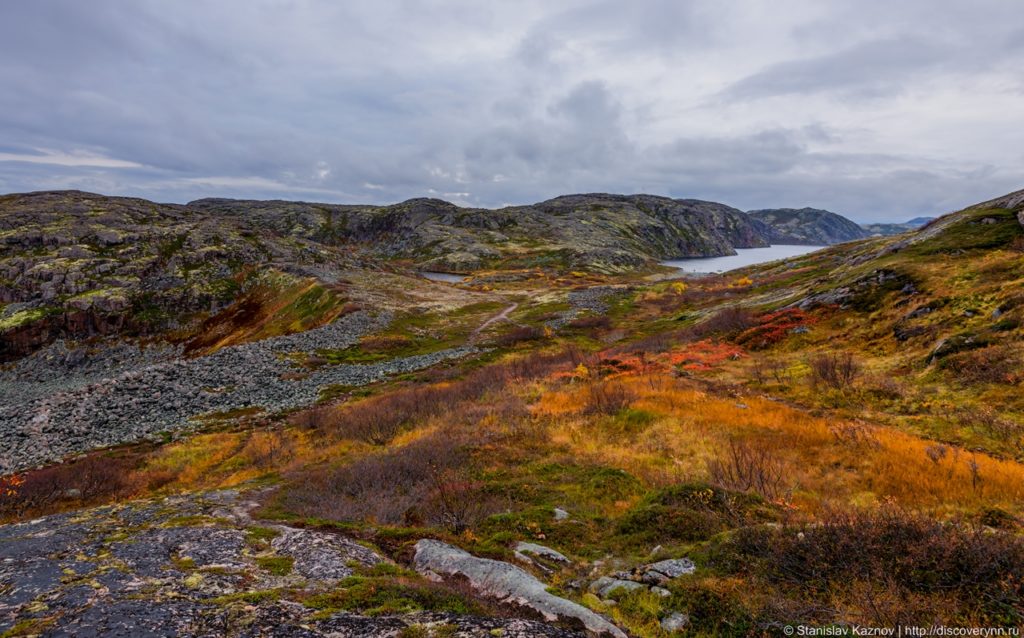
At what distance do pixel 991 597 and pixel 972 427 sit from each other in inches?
656

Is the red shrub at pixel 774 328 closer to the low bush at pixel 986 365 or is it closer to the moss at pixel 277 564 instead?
the low bush at pixel 986 365

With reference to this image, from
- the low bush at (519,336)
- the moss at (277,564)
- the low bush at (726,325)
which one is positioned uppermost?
the low bush at (726,325)

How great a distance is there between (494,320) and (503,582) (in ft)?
218

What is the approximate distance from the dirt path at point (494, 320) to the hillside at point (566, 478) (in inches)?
237

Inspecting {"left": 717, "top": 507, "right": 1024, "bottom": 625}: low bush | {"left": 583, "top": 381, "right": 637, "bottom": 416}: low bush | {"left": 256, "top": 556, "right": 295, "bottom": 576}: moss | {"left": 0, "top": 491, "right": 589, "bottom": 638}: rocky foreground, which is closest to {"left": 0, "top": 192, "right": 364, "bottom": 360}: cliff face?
{"left": 583, "top": 381, "right": 637, "bottom": 416}: low bush

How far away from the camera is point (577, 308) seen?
83188 millimetres

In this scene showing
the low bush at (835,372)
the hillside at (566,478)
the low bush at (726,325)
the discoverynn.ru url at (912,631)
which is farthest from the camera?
the low bush at (726,325)

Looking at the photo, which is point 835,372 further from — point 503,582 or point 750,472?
point 503,582

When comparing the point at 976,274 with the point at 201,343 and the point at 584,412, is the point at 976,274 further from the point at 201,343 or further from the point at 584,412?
the point at 201,343

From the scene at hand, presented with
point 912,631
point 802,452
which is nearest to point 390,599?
point 912,631

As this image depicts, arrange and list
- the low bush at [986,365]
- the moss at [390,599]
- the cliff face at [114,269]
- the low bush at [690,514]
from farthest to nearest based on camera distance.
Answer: the cliff face at [114,269] < the low bush at [986,365] < the low bush at [690,514] < the moss at [390,599]

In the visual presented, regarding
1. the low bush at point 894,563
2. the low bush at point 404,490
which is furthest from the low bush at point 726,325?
the low bush at point 894,563

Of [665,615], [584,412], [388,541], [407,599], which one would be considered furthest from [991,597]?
[584,412]

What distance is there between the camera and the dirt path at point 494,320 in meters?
63.3
